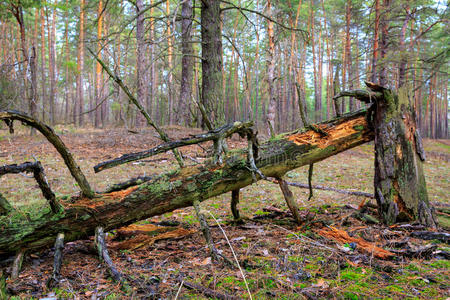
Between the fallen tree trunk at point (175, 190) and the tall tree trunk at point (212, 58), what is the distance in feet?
7.83

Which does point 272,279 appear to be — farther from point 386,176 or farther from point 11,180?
point 11,180

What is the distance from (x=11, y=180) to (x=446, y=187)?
30.7 ft

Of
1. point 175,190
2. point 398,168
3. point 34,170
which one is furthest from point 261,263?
point 398,168

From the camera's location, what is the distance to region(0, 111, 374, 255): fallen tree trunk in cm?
213

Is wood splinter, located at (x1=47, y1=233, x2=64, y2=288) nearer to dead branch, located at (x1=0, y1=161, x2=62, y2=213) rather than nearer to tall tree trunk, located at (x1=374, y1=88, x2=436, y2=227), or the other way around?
dead branch, located at (x1=0, y1=161, x2=62, y2=213)

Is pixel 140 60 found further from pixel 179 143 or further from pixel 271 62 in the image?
pixel 179 143

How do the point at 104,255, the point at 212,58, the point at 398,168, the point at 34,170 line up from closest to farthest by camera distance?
the point at 34,170 < the point at 104,255 < the point at 398,168 < the point at 212,58

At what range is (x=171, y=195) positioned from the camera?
247 cm

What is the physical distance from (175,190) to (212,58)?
11.8ft

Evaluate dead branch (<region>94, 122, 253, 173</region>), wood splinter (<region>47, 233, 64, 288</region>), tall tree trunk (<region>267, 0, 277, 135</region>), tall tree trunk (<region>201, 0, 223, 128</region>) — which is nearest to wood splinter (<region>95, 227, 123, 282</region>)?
wood splinter (<region>47, 233, 64, 288</region>)

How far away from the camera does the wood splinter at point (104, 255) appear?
6.14 ft

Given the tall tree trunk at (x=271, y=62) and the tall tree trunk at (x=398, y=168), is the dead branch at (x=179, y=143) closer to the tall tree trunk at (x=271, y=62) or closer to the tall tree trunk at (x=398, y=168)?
the tall tree trunk at (x=398, y=168)

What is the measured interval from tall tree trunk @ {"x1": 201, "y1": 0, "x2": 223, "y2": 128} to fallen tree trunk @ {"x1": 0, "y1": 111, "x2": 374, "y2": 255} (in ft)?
7.83

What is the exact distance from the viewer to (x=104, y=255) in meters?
2.02
